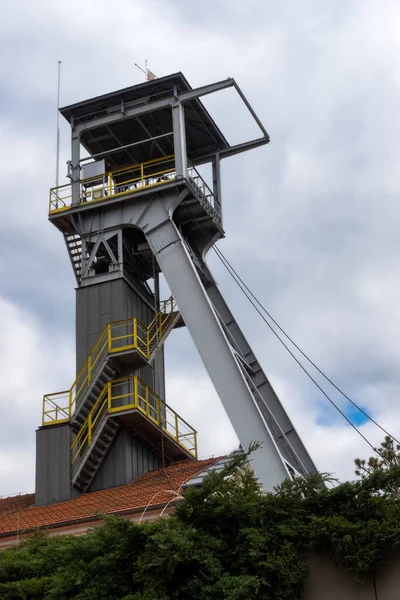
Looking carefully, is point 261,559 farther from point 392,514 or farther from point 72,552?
point 72,552

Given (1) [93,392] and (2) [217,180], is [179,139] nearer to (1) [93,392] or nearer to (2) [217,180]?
(2) [217,180]

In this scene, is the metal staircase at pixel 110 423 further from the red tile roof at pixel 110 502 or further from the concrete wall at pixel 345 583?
the concrete wall at pixel 345 583

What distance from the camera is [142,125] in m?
32.7

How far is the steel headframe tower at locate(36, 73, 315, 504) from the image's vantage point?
28.4 metres

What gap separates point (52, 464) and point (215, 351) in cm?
640

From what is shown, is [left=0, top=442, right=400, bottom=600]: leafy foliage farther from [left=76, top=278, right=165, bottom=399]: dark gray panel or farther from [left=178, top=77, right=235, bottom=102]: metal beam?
[left=178, top=77, right=235, bottom=102]: metal beam

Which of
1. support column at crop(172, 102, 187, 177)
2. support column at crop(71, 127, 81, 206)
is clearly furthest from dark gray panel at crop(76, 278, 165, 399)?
support column at crop(172, 102, 187, 177)

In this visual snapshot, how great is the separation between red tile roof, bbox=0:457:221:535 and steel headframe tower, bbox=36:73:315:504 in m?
0.66

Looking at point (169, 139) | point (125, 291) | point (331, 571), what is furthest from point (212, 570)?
point (169, 139)

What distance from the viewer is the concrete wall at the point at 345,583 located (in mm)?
15225

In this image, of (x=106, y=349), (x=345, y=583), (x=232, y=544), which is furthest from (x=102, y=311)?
(x=345, y=583)

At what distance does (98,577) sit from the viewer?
16.2m

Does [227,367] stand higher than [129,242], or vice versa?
[129,242]

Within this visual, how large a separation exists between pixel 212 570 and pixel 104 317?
51.5ft
